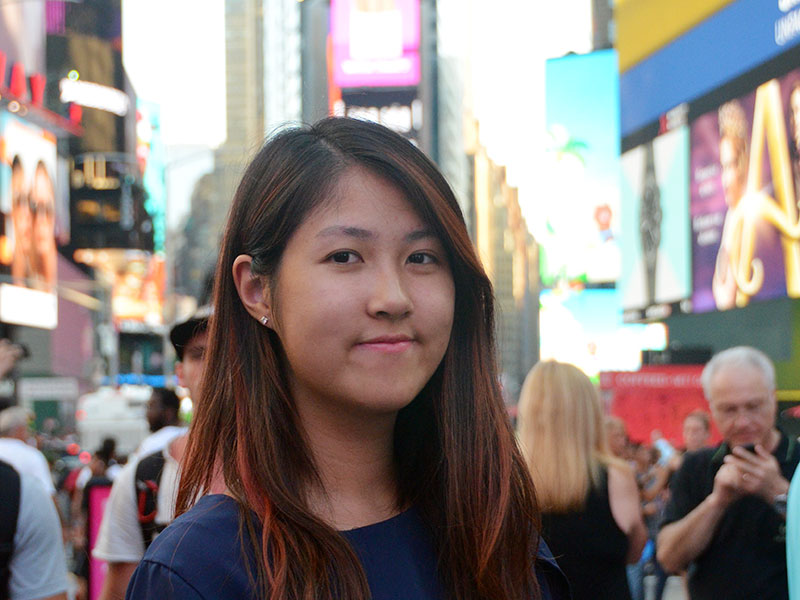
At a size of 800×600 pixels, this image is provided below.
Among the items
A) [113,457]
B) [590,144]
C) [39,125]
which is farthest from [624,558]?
[590,144]

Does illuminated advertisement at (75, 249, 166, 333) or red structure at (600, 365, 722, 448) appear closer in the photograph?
red structure at (600, 365, 722, 448)

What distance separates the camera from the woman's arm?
4.99m

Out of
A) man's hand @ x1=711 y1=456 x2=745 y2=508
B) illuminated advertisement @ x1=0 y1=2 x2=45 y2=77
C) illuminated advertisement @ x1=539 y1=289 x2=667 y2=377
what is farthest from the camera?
illuminated advertisement @ x1=539 y1=289 x2=667 y2=377

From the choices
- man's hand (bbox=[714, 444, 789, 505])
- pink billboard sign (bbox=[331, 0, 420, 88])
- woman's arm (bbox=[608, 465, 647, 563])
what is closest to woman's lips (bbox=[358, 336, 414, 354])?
man's hand (bbox=[714, 444, 789, 505])

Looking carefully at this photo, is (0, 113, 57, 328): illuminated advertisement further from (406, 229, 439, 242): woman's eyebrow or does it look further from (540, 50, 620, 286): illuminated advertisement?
(406, 229, 439, 242): woman's eyebrow

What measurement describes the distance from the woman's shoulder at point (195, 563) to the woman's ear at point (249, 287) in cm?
37

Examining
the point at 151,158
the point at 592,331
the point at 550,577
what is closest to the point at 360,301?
the point at 550,577

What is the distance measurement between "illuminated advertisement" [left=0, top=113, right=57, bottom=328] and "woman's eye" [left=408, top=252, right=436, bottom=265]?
28587 millimetres

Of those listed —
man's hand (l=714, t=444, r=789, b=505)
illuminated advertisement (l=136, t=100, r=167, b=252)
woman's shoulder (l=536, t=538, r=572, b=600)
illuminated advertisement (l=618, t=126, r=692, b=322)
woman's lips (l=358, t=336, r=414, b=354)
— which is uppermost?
illuminated advertisement (l=136, t=100, r=167, b=252)

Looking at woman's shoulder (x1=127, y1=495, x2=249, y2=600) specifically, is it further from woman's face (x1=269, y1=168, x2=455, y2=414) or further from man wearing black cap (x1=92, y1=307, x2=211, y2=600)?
man wearing black cap (x1=92, y1=307, x2=211, y2=600)

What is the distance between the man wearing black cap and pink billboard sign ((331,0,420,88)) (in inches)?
2392

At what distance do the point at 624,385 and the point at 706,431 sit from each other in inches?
365

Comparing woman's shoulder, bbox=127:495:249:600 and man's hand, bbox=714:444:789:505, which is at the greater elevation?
woman's shoulder, bbox=127:495:249:600

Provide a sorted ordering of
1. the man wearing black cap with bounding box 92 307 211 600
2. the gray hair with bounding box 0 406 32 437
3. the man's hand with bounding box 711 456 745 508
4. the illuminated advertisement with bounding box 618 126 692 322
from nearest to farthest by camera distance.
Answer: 1. the man wearing black cap with bounding box 92 307 211 600
2. the man's hand with bounding box 711 456 745 508
3. the gray hair with bounding box 0 406 32 437
4. the illuminated advertisement with bounding box 618 126 692 322
